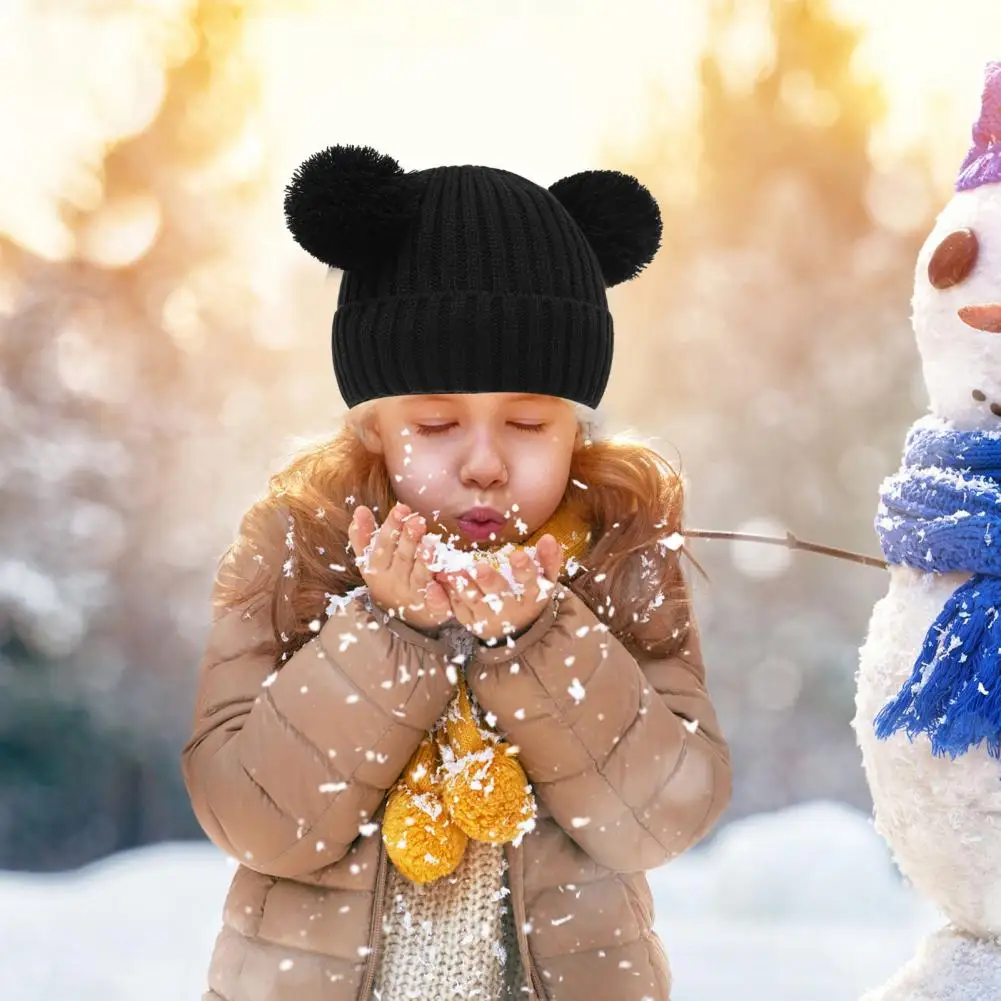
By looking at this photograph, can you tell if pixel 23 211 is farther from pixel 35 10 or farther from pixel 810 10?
pixel 810 10

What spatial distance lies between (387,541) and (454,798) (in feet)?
0.63

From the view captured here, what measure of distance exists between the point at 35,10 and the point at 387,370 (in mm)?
979

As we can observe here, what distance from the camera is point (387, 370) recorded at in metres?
0.91

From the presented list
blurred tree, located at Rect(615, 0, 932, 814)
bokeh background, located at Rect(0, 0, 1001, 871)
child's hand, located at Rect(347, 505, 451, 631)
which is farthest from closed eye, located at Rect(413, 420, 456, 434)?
blurred tree, located at Rect(615, 0, 932, 814)

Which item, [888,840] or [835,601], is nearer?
[888,840]

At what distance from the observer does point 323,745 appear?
0.83 m

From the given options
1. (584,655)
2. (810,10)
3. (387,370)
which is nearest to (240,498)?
(387,370)

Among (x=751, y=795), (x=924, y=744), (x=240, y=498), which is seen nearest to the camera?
(x=924, y=744)

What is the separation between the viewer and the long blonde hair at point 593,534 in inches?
36.7

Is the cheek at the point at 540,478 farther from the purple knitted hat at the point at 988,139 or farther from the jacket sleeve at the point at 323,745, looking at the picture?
the purple knitted hat at the point at 988,139

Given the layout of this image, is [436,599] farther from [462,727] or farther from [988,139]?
[988,139]

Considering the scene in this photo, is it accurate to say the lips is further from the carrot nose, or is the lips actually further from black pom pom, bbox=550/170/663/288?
the carrot nose

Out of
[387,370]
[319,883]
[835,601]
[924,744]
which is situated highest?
[835,601]

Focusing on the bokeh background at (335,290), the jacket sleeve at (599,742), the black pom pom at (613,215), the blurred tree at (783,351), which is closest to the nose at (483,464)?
the jacket sleeve at (599,742)
